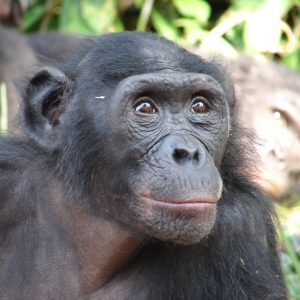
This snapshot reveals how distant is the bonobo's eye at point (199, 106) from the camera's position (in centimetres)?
437

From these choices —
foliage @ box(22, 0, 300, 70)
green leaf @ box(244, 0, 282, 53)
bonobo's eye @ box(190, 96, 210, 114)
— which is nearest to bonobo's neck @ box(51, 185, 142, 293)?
bonobo's eye @ box(190, 96, 210, 114)

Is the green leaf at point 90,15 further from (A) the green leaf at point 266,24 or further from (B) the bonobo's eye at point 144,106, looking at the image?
(B) the bonobo's eye at point 144,106

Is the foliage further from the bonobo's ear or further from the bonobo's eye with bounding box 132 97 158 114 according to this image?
the bonobo's eye with bounding box 132 97 158 114

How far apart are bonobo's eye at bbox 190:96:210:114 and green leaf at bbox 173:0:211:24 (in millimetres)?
7071

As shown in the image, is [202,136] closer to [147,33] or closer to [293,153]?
[147,33]

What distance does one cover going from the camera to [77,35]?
11125 millimetres

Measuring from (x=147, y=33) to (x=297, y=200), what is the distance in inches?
227

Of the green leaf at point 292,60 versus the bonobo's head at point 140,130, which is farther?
the green leaf at point 292,60

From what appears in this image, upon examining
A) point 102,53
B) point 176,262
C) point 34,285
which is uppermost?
point 102,53

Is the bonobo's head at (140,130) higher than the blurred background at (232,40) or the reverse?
higher

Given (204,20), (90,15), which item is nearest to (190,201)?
(204,20)

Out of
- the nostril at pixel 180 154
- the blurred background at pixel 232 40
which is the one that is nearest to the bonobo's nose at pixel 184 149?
the nostril at pixel 180 154

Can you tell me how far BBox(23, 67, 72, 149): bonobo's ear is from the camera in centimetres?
462

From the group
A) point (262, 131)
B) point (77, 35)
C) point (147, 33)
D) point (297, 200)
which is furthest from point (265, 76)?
point (147, 33)
